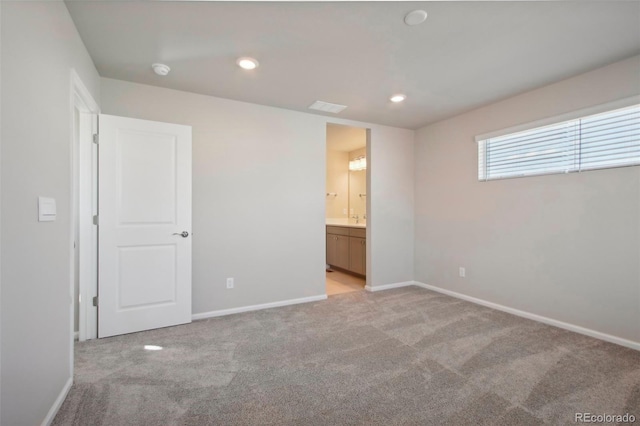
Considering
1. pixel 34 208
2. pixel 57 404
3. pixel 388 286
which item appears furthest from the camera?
pixel 388 286

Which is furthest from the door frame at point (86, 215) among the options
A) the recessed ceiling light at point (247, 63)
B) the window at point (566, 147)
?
the window at point (566, 147)

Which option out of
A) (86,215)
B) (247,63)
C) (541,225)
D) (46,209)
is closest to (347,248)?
(541,225)

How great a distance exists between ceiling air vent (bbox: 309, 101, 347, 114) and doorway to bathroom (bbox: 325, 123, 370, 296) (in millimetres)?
784

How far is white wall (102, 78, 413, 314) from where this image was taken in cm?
309

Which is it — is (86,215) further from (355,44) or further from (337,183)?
(337,183)

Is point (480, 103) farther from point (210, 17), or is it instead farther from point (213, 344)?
point (213, 344)

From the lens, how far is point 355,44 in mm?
2191

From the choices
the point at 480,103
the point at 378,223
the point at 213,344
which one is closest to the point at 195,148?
the point at 213,344

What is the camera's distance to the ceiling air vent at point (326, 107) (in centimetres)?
337

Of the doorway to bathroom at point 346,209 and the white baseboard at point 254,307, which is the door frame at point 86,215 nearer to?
the white baseboard at point 254,307

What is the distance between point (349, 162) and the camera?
6.33 meters

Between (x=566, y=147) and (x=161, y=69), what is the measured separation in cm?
389

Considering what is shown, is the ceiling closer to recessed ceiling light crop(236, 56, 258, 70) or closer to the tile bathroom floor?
recessed ceiling light crop(236, 56, 258, 70)

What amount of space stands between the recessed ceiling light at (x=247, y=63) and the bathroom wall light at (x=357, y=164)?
11.6 ft
